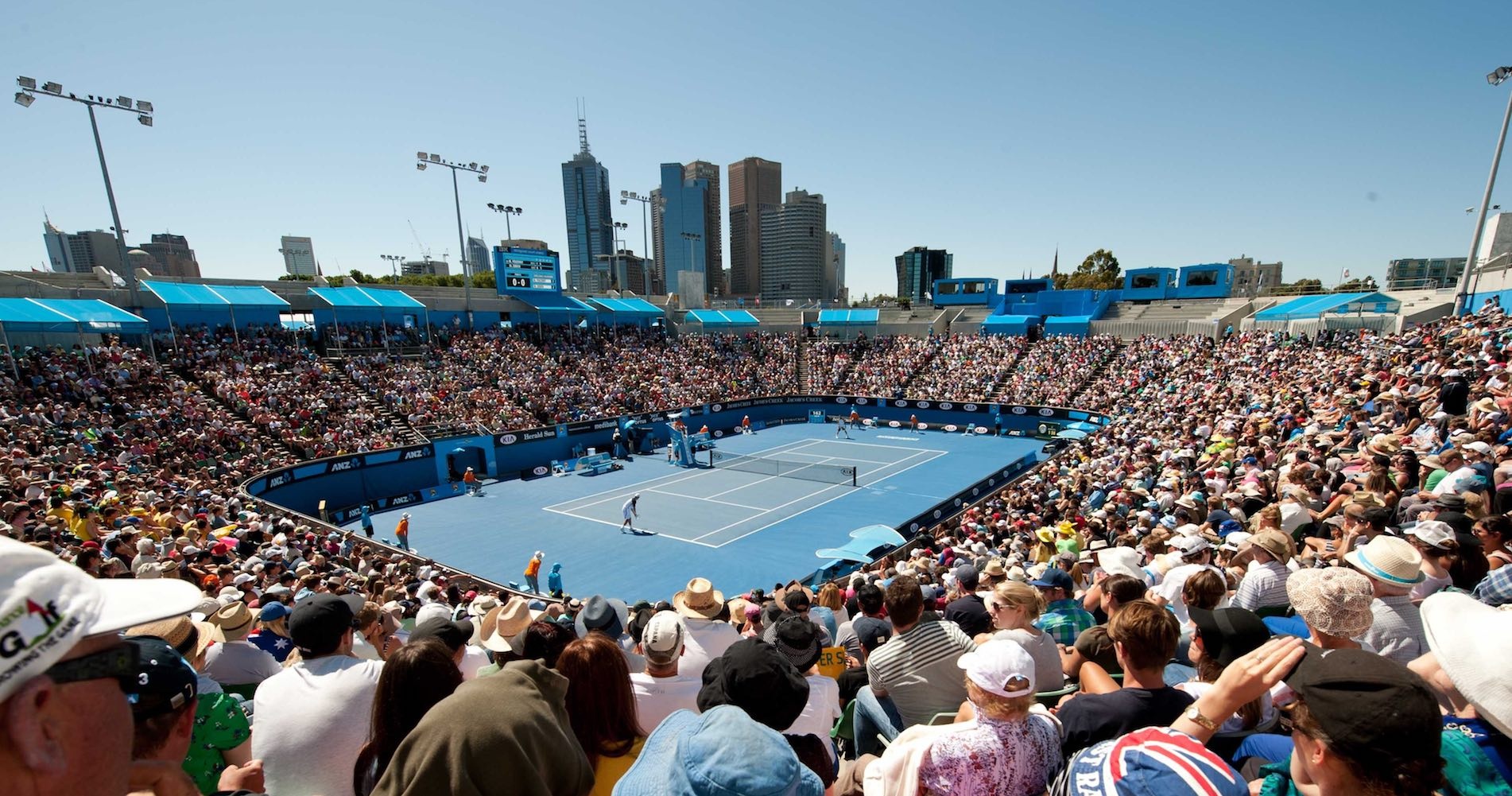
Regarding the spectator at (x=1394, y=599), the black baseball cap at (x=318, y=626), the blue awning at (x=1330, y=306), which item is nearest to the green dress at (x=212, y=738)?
the black baseball cap at (x=318, y=626)

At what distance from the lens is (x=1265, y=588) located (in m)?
5.35

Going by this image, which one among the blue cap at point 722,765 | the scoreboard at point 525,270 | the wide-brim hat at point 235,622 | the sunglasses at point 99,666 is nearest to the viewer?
the sunglasses at point 99,666

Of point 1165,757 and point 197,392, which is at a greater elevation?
point 1165,757

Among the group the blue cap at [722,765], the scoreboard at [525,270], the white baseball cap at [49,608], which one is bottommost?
the blue cap at [722,765]

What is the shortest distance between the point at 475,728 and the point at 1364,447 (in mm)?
13957

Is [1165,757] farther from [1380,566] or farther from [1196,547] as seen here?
[1196,547]

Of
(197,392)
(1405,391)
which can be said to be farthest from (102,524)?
(1405,391)

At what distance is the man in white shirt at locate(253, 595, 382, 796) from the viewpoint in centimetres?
295

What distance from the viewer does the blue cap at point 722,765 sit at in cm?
201

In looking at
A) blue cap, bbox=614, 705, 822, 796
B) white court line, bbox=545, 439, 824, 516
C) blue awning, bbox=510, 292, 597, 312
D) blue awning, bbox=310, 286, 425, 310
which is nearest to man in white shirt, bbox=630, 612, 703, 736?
blue cap, bbox=614, 705, 822, 796

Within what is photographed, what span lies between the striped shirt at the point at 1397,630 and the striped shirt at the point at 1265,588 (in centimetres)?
112

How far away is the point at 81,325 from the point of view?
24.7m

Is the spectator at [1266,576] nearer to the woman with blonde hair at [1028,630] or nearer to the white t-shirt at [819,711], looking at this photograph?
the woman with blonde hair at [1028,630]

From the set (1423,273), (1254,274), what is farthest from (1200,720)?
(1254,274)
